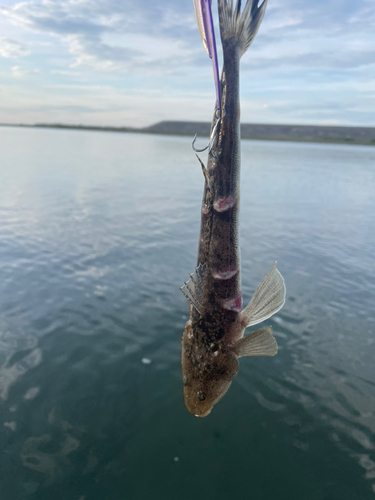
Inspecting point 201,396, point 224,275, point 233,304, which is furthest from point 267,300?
point 201,396

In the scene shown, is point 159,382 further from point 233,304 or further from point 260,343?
point 233,304

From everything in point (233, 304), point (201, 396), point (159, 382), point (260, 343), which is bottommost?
point (159, 382)

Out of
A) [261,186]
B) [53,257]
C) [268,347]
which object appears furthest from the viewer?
[261,186]

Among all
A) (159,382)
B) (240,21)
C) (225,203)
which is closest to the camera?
(240,21)

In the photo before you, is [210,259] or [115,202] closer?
[210,259]

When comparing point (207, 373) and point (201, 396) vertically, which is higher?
point (207, 373)

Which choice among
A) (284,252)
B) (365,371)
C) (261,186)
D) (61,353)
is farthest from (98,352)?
(261,186)

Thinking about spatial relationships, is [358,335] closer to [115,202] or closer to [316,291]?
[316,291]

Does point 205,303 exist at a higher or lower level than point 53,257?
higher
